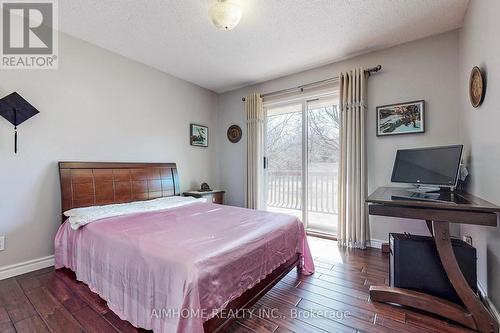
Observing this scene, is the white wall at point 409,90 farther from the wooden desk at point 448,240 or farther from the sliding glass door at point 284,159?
the wooden desk at point 448,240

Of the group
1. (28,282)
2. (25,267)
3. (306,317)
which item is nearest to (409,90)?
(306,317)

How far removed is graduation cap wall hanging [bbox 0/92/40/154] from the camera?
2.10 metres

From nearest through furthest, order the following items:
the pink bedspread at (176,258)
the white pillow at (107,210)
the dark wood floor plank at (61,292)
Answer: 1. the pink bedspread at (176,258)
2. the dark wood floor plank at (61,292)
3. the white pillow at (107,210)

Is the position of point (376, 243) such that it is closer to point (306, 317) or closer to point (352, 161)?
point (352, 161)

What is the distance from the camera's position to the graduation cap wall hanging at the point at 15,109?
6.90 ft

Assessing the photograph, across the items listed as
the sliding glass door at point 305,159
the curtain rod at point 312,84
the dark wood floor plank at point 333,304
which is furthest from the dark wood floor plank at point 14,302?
the curtain rod at point 312,84

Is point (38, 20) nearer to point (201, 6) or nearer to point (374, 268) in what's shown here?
point (201, 6)

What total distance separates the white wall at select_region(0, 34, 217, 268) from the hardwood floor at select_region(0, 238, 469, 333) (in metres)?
0.57

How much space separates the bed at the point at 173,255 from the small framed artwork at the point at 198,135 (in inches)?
57.8

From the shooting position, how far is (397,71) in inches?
110

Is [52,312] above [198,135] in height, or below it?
below

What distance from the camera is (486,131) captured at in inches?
66.3

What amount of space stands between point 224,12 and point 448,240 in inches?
95.0

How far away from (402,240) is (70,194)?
127 inches
